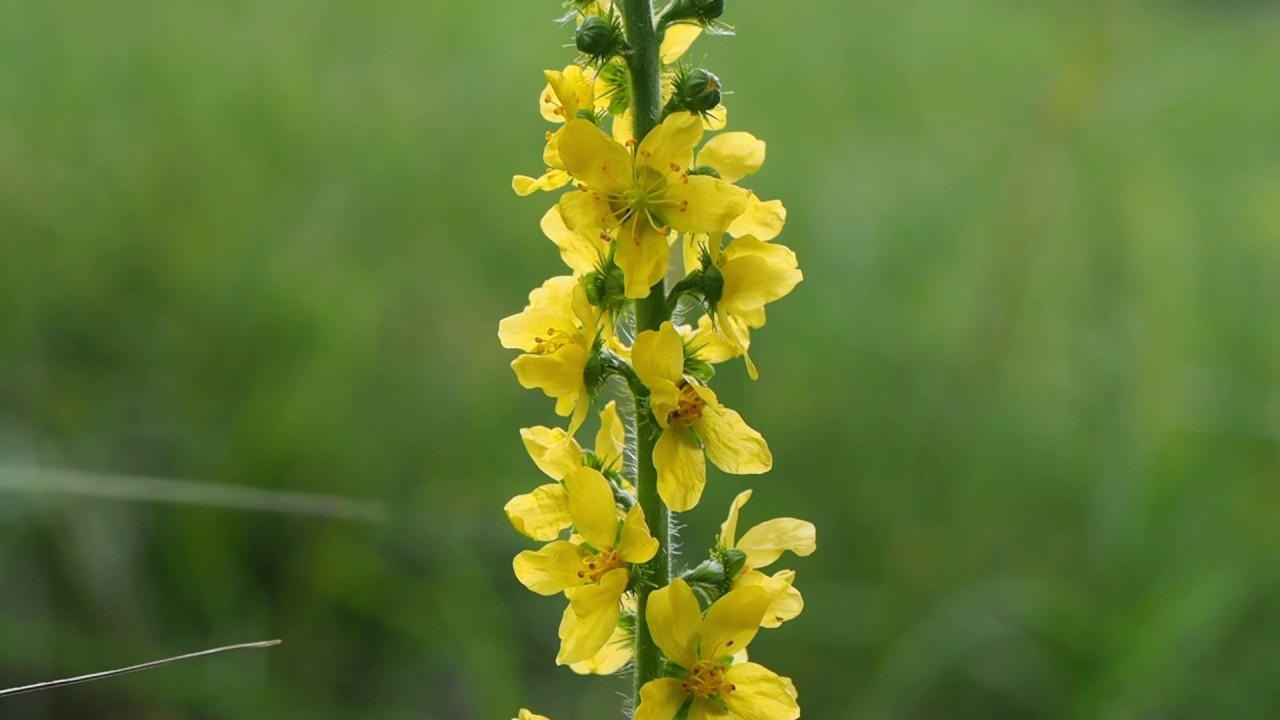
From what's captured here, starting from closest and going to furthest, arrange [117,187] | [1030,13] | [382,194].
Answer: [117,187] → [382,194] → [1030,13]

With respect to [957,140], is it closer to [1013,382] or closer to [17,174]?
[1013,382]

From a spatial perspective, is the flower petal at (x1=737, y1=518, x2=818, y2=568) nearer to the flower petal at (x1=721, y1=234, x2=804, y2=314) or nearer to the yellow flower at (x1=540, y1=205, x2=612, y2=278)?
the flower petal at (x1=721, y1=234, x2=804, y2=314)

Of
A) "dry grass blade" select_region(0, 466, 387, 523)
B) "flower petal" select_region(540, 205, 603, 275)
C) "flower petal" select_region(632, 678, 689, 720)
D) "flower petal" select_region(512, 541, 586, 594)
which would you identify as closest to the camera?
"flower petal" select_region(632, 678, 689, 720)

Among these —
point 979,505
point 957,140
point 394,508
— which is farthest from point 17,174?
point 957,140

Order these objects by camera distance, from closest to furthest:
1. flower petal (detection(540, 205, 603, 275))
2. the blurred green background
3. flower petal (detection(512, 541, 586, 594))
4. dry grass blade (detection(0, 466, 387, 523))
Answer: flower petal (detection(512, 541, 586, 594)), flower petal (detection(540, 205, 603, 275)), dry grass blade (detection(0, 466, 387, 523)), the blurred green background

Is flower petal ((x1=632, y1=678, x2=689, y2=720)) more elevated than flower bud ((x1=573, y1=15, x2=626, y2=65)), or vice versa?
flower bud ((x1=573, y1=15, x2=626, y2=65))

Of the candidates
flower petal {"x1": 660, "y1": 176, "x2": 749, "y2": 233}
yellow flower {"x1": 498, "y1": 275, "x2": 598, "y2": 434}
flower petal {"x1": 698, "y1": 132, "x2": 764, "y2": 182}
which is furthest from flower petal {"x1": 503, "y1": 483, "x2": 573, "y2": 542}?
flower petal {"x1": 698, "y1": 132, "x2": 764, "y2": 182}
